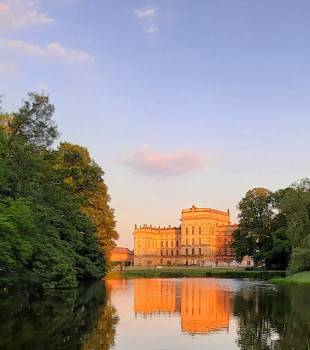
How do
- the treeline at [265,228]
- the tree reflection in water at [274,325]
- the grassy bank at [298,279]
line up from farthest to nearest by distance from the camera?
the treeline at [265,228], the grassy bank at [298,279], the tree reflection in water at [274,325]

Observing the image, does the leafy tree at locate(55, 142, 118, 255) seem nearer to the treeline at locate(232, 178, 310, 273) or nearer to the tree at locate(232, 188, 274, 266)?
the treeline at locate(232, 178, 310, 273)

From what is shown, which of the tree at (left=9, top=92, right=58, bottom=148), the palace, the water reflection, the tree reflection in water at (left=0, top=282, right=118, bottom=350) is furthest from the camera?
the palace

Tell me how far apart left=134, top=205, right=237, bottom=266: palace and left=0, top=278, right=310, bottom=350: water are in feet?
447

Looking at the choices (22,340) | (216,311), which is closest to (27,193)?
(216,311)

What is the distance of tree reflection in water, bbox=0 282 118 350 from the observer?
1458cm

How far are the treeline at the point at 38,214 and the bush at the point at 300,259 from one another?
1825 centimetres

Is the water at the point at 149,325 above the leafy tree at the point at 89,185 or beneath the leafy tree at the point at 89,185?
beneath

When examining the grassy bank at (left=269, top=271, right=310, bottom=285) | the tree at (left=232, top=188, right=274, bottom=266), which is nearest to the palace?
the tree at (left=232, top=188, right=274, bottom=266)

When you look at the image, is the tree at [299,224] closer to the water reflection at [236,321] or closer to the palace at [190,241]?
the water reflection at [236,321]

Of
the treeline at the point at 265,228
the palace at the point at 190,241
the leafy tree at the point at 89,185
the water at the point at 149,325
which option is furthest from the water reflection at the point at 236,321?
the palace at the point at 190,241

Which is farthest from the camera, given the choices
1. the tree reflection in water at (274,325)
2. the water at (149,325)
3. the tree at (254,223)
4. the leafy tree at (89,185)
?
the tree at (254,223)

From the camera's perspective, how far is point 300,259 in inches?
2057

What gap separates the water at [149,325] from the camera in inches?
594

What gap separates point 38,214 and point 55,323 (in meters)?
15.0
